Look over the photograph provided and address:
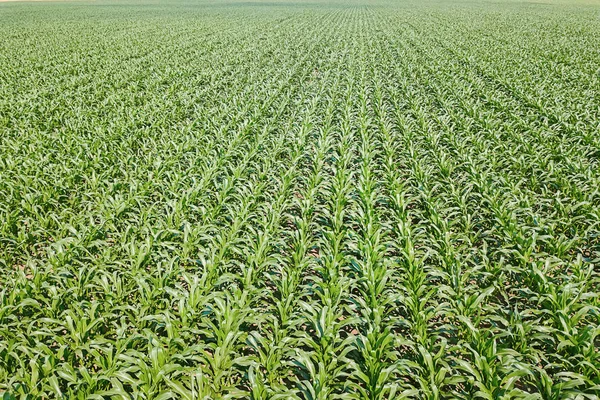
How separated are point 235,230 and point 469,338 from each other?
321 centimetres

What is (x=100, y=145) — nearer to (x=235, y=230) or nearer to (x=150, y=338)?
(x=235, y=230)

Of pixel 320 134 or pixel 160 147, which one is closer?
pixel 160 147

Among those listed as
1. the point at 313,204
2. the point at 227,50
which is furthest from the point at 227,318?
the point at 227,50

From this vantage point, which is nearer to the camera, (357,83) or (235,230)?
(235,230)

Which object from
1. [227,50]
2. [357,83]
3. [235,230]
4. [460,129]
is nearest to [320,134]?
[460,129]

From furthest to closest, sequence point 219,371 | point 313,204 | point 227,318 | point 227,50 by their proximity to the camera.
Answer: point 227,50, point 313,204, point 227,318, point 219,371

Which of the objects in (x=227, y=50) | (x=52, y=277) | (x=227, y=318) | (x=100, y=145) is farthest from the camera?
(x=227, y=50)

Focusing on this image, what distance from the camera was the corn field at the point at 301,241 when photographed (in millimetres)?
3711

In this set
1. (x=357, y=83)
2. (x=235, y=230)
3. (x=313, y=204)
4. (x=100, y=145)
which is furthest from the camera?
(x=357, y=83)

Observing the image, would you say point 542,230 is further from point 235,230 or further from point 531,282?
point 235,230

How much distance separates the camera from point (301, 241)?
5422mm

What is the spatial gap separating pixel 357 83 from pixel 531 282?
1126 cm

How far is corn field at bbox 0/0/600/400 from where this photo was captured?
146 inches

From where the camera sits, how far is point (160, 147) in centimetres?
909
